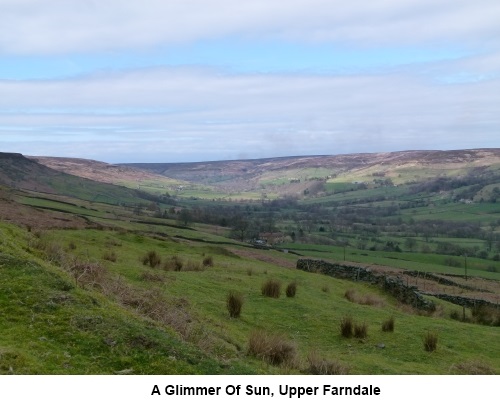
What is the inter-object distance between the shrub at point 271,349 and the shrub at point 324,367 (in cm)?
43

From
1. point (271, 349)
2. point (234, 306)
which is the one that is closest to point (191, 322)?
point (271, 349)

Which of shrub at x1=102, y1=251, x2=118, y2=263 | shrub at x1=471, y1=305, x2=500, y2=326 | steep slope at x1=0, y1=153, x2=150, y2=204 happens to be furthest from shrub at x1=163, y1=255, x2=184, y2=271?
steep slope at x1=0, y1=153, x2=150, y2=204

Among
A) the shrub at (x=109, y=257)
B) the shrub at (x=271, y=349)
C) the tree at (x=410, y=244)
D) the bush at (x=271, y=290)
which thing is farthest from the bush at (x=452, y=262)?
the shrub at (x=271, y=349)

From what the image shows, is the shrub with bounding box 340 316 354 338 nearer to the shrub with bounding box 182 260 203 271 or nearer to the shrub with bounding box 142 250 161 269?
the shrub with bounding box 142 250 161 269

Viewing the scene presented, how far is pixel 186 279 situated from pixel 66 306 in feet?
33.1

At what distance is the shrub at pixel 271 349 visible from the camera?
33.2ft

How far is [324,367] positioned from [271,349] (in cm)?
117

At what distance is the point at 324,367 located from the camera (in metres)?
9.57

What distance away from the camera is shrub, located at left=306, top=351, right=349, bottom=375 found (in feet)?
30.9

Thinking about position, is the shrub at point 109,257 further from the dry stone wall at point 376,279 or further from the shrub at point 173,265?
the dry stone wall at point 376,279

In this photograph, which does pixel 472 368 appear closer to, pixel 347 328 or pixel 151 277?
pixel 347 328

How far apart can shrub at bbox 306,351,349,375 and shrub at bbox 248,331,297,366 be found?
0.43m

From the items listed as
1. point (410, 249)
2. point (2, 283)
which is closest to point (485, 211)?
point (410, 249)
